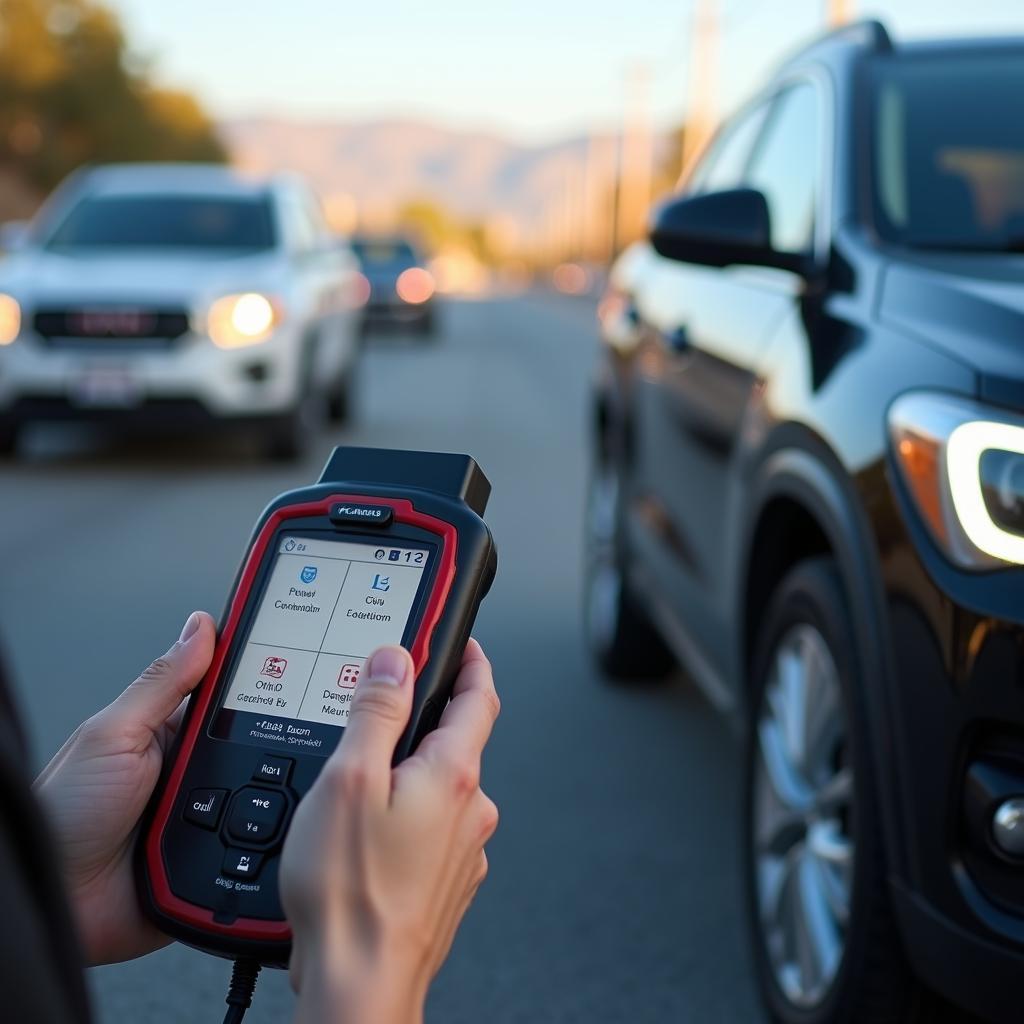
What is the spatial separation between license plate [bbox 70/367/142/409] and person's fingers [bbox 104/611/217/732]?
8228mm

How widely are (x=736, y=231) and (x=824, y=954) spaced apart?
4.81 ft

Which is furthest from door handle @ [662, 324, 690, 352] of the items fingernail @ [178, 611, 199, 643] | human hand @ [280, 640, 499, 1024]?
human hand @ [280, 640, 499, 1024]

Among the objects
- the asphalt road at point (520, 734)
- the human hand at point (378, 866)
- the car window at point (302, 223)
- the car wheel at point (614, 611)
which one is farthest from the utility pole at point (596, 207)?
the human hand at point (378, 866)

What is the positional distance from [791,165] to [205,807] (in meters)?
2.73

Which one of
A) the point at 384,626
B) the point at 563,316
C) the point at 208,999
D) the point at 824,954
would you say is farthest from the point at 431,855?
the point at 563,316

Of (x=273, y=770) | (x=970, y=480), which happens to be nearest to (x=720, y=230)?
(x=970, y=480)

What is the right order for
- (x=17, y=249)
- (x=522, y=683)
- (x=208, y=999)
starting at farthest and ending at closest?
(x=17, y=249)
(x=522, y=683)
(x=208, y=999)

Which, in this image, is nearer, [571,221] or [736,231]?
[736,231]

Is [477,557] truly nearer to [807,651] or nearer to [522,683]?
[807,651]

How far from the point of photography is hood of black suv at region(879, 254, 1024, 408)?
2229 millimetres

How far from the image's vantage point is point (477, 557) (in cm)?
148

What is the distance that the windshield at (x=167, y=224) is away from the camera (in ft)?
35.0

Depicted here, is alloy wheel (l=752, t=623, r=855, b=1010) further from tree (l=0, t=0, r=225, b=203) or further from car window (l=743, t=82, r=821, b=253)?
tree (l=0, t=0, r=225, b=203)

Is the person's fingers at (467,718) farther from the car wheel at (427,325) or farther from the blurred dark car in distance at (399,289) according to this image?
the car wheel at (427,325)
